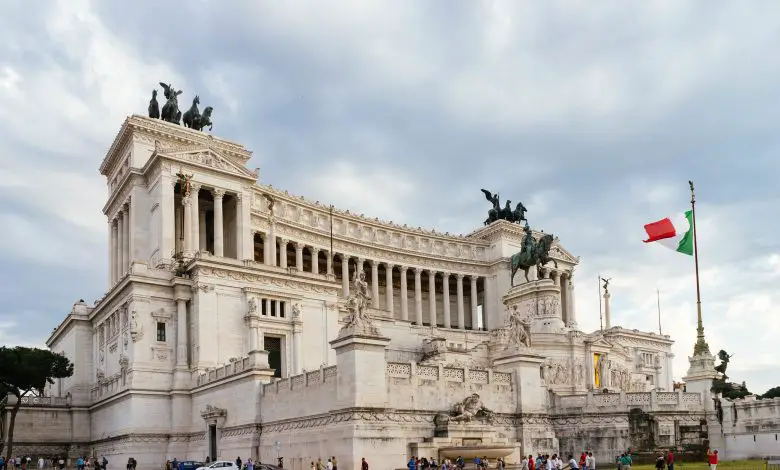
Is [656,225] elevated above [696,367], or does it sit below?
above

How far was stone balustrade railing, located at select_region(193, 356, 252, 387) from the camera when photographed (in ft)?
187

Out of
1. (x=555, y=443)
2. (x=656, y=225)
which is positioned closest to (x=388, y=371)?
(x=555, y=443)

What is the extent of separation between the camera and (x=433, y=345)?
259 ft

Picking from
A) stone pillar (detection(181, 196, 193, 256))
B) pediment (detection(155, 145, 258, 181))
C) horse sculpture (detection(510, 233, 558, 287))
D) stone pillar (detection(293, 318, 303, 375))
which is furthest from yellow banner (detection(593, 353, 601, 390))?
stone pillar (detection(181, 196, 193, 256))

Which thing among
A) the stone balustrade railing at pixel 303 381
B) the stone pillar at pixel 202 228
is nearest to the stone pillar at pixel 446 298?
the stone pillar at pixel 202 228

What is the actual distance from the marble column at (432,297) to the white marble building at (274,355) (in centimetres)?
81

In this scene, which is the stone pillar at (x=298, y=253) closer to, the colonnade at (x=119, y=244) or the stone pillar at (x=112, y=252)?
the colonnade at (x=119, y=244)

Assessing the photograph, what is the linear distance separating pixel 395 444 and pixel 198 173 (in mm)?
44101

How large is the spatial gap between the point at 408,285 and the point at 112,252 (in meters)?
43.1

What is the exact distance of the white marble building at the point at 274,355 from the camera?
48.6m

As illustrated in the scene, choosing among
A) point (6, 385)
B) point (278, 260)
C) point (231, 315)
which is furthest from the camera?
point (278, 260)

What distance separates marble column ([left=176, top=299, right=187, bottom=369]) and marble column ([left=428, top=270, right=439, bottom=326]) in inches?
1948

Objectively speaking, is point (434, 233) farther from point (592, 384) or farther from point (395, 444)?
point (395, 444)

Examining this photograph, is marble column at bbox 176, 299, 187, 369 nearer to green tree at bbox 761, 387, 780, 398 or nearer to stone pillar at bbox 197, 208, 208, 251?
stone pillar at bbox 197, 208, 208, 251
